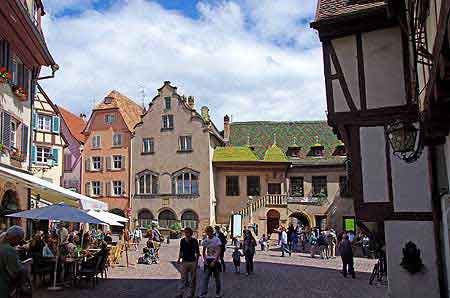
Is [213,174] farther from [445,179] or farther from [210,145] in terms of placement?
[445,179]

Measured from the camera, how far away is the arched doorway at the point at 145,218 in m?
41.4

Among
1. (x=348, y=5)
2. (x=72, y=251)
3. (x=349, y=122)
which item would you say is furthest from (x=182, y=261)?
(x=348, y=5)

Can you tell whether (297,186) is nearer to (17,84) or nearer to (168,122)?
(168,122)

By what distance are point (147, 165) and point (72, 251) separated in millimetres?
28011

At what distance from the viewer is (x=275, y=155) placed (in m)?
41.8

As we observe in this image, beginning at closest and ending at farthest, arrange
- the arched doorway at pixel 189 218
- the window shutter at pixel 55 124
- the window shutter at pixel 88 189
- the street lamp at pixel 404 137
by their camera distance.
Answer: the street lamp at pixel 404 137 → the window shutter at pixel 55 124 → the arched doorway at pixel 189 218 → the window shutter at pixel 88 189

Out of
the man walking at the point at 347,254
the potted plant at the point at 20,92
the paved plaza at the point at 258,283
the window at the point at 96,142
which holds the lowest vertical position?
the paved plaza at the point at 258,283

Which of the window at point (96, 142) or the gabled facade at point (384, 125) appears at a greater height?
the window at point (96, 142)

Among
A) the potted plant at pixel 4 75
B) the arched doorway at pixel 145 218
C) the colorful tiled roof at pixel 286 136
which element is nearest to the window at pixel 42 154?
the arched doorway at pixel 145 218

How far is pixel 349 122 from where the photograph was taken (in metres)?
12.4

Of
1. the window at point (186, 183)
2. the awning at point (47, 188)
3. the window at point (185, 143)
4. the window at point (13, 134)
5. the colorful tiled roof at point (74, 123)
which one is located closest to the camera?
the awning at point (47, 188)

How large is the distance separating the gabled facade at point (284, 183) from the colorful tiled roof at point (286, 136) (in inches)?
3.3

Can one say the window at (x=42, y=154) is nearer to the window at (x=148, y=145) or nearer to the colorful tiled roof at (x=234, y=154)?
the window at (x=148, y=145)

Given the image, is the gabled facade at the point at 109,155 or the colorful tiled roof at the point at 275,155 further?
the gabled facade at the point at 109,155
